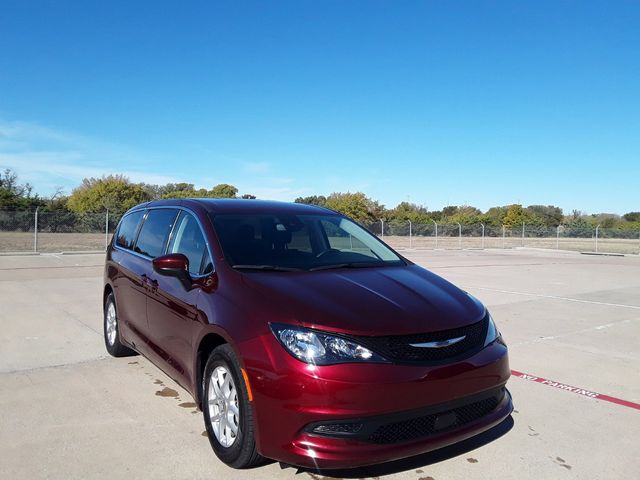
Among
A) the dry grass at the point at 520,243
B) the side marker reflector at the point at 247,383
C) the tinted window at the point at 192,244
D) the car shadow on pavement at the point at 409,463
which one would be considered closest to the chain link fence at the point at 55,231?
the dry grass at the point at 520,243

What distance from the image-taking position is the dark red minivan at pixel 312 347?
2.76 metres

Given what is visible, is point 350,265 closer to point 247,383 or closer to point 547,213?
point 247,383

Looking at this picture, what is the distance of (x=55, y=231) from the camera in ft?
81.6

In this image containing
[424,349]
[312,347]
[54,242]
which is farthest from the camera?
[54,242]

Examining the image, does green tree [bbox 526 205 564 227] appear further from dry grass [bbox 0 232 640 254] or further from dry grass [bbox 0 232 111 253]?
dry grass [bbox 0 232 111 253]

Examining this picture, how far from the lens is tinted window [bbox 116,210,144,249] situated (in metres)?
5.46

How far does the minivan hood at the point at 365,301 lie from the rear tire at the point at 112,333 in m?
2.77

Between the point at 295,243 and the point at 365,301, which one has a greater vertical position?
the point at 295,243

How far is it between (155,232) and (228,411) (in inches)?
87.8

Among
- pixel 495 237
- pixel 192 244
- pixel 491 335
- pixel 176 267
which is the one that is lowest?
pixel 491 335

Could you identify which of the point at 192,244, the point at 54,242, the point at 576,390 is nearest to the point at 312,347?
the point at 192,244

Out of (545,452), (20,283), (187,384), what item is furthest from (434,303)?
(20,283)

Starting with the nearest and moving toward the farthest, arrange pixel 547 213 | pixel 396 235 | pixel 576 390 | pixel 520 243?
pixel 576 390 → pixel 396 235 → pixel 520 243 → pixel 547 213

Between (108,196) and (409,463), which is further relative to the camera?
(108,196)
